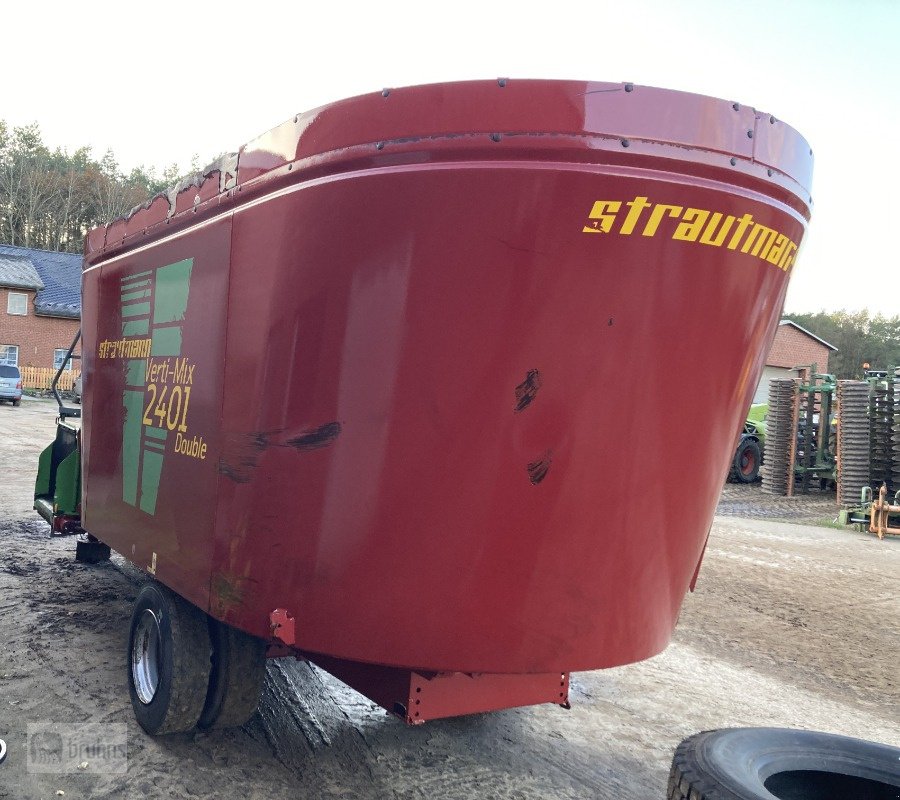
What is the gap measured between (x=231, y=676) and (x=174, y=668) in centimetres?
25

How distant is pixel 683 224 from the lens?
2582mm

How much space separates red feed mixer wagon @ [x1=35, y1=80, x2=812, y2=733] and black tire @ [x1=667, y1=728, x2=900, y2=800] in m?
0.42

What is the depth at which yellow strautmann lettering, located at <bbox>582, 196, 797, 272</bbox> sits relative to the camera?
8.29 ft

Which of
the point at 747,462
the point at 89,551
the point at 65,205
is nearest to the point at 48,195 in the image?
the point at 65,205

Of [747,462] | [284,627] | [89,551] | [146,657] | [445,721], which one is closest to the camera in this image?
[284,627]

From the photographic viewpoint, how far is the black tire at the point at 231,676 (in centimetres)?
373

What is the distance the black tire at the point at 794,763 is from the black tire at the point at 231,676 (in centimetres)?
184

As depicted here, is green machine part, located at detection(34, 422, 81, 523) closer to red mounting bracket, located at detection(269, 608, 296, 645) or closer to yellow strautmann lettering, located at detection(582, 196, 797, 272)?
red mounting bracket, located at detection(269, 608, 296, 645)

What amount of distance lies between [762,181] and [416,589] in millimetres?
1696

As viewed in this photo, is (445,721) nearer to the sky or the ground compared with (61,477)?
nearer to the ground

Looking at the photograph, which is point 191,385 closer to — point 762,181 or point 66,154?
point 762,181

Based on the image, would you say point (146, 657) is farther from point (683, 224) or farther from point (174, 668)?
point (683, 224)
